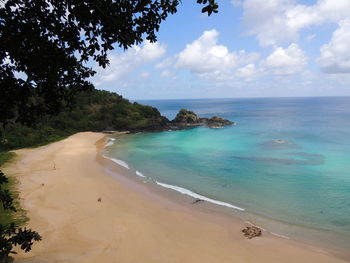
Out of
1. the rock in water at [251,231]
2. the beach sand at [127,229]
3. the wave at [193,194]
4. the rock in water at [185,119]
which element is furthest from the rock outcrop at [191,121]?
the rock in water at [251,231]

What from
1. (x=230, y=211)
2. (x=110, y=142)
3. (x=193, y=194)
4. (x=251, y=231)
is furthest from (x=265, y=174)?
(x=110, y=142)

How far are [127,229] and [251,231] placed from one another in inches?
273

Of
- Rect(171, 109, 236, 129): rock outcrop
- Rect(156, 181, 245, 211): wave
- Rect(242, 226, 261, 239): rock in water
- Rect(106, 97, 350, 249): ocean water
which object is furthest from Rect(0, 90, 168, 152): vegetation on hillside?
Rect(242, 226, 261, 239): rock in water

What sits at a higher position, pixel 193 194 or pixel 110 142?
pixel 193 194

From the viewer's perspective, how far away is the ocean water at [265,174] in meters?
18.6

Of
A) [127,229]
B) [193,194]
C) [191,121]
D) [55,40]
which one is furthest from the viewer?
[191,121]

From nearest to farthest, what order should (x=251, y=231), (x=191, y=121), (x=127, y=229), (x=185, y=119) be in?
(x=251, y=231)
(x=127, y=229)
(x=185, y=119)
(x=191, y=121)

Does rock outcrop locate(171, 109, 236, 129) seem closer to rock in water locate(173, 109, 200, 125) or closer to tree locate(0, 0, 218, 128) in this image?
rock in water locate(173, 109, 200, 125)

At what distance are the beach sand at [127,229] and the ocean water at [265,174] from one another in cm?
264

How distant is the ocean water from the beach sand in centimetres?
264

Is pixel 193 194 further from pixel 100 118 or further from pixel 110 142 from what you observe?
pixel 100 118

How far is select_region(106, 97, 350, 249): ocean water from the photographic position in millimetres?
18578

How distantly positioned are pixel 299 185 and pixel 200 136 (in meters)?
33.5

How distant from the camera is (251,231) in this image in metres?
15.7
